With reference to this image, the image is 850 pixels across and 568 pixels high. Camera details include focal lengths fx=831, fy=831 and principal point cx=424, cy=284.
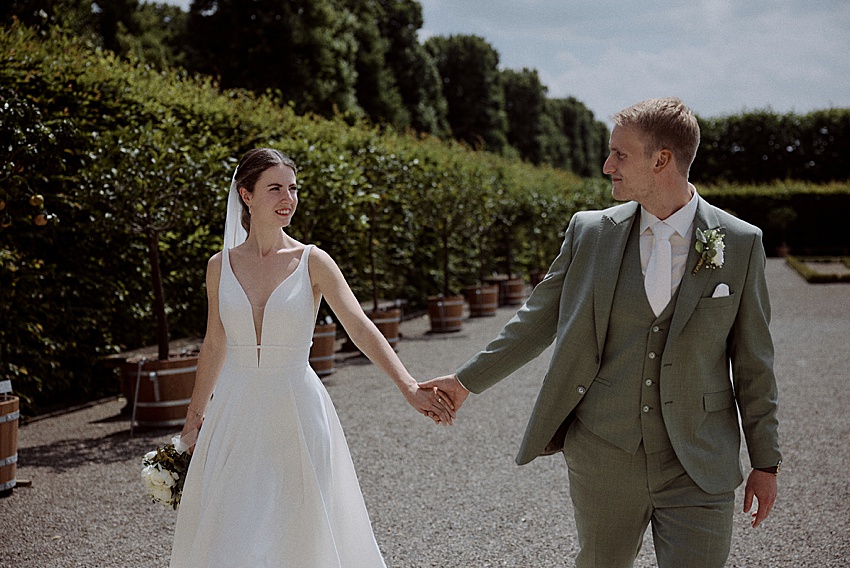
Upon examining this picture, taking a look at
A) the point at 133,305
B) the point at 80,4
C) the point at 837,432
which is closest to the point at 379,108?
the point at 80,4

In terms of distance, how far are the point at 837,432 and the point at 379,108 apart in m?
20.8

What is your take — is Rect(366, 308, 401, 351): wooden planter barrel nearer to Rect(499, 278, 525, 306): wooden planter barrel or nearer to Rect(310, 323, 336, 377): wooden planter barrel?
Rect(310, 323, 336, 377): wooden planter barrel

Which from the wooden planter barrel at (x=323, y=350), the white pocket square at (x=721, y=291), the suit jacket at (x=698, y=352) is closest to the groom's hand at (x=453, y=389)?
the suit jacket at (x=698, y=352)

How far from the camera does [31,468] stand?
5875mm

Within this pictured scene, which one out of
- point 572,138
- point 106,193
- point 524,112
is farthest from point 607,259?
point 572,138

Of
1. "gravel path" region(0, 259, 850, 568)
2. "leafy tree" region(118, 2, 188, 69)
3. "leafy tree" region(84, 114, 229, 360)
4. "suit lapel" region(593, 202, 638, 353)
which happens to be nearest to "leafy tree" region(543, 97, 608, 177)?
Answer: "leafy tree" region(118, 2, 188, 69)

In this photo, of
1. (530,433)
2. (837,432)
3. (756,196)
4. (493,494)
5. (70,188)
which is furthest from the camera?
(756,196)

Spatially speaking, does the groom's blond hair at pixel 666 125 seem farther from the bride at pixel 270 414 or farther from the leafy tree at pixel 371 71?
the leafy tree at pixel 371 71

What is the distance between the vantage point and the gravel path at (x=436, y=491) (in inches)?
163

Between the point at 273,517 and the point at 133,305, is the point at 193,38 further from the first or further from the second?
the point at 273,517

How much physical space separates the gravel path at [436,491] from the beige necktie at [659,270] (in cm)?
188

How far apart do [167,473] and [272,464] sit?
44 centimetres

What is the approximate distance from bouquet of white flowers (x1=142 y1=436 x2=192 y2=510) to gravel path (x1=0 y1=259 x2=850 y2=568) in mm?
1147

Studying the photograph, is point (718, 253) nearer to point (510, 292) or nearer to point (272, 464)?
point (272, 464)
